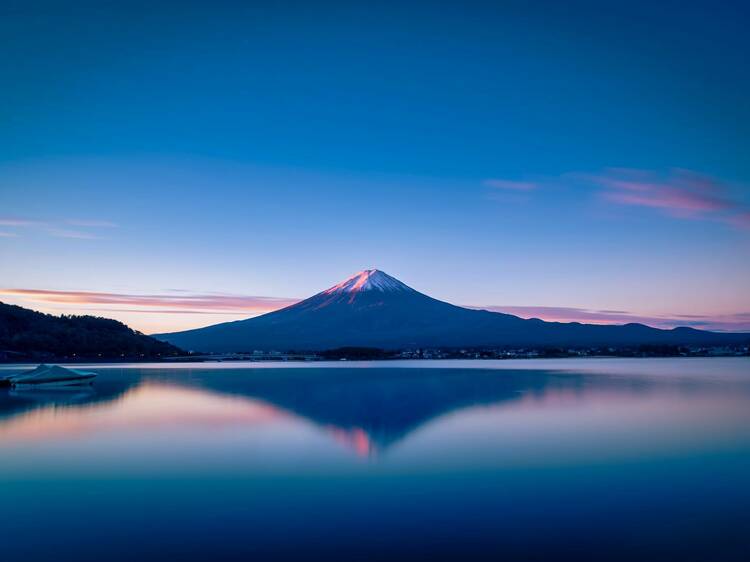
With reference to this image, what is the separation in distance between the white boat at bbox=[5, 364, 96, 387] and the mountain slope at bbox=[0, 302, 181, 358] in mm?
41467

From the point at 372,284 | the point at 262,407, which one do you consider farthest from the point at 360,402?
the point at 372,284

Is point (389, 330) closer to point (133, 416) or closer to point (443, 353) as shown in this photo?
point (443, 353)

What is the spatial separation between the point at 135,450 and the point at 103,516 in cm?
439

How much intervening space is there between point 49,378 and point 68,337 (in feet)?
158

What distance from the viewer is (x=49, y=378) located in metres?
26.2

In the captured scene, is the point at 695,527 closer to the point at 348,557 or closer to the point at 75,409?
the point at 348,557

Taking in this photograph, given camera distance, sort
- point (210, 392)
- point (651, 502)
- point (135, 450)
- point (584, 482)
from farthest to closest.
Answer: point (210, 392) < point (135, 450) < point (584, 482) < point (651, 502)

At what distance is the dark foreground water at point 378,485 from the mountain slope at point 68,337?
55686 millimetres

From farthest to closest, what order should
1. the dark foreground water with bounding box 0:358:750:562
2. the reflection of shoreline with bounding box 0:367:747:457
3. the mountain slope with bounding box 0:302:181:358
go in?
the mountain slope with bounding box 0:302:181:358 → the reflection of shoreline with bounding box 0:367:747:457 → the dark foreground water with bounding box 0:358:750:562

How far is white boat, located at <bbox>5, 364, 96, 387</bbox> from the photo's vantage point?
1016 inches

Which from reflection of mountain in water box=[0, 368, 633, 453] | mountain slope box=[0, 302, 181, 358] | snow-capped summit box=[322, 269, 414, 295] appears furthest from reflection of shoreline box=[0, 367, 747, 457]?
snow-capped summit box=[322, 269, 414, 295]

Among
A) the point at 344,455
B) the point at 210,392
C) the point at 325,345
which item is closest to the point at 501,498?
the point at 344,455

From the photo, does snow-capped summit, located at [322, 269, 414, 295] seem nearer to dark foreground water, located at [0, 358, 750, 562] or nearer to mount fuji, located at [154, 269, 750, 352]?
mount fuji, located at [154, 269, 750, 352]

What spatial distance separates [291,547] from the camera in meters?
5.03
